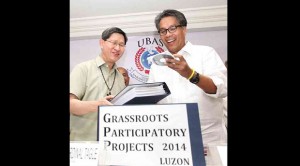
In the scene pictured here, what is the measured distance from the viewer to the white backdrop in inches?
62.4

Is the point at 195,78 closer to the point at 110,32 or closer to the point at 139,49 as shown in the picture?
the point at 139,49

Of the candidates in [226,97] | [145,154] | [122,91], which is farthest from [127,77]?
[226,97]

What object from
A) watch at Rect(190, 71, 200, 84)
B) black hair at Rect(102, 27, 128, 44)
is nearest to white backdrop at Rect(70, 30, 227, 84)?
black hair at Rect(102, 27, 128, 44)

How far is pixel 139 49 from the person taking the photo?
1.68m

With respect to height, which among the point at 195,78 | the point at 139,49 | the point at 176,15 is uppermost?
the point at 176,15

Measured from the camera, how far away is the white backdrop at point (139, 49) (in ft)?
5.20

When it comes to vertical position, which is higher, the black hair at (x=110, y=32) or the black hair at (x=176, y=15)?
the black hair at (x=176, y=15)

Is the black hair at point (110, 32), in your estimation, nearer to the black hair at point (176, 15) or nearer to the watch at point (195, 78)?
the black hair at point (176, 15)

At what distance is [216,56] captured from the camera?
5.19 feet

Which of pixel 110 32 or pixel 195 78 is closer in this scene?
pixel 195 78

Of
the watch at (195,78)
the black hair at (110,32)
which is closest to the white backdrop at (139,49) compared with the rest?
the black hair at (110,32)

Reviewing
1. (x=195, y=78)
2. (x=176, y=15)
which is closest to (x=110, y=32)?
(x=176, y=15)

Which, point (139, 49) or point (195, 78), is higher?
point (139, 49)

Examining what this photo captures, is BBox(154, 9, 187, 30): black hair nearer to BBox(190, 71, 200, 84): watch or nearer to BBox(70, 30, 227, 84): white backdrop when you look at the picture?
BBox(70, 30, 227, 84): white backdrop
